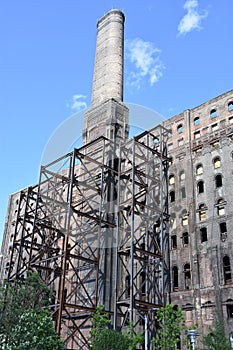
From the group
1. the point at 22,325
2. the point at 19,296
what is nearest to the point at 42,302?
the point at 19,296

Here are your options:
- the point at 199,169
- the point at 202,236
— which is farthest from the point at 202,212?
the point at 199,169

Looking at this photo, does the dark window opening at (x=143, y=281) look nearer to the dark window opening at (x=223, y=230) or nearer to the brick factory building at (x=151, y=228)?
the brick factory building at (x=151, y=228)

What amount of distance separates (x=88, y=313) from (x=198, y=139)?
50.6 feet

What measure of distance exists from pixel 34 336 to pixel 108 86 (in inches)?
1084

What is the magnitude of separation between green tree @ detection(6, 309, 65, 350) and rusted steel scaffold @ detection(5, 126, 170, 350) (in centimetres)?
691

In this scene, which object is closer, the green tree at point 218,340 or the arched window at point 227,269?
the green tree at point 218,340

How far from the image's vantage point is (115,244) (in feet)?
105

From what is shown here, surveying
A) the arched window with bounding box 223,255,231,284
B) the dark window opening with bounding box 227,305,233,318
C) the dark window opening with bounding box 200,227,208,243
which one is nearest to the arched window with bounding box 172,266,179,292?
the dark window opening with bounding box 200,227,208,243

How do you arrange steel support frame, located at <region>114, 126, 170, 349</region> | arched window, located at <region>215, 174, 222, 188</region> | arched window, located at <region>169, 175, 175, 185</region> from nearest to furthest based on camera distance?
1. steel support frame, located at <region>114, 126, 170, 349</region>
2. arched window, located at <region>215, 174, 222, 188</region>
3. arched window, located at <region>169, 175, 175, 185</region>

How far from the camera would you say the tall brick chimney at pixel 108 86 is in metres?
37.4

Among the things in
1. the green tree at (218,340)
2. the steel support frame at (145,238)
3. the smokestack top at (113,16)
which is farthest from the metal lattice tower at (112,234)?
the smokestack top at (113,16)

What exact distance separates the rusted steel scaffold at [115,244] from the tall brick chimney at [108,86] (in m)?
2.04

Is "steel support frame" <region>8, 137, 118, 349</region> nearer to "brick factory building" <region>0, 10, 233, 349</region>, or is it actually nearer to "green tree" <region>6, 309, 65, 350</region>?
"brick factory building" <region>0, 10, 233, 349</region>

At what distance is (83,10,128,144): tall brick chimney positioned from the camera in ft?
123
